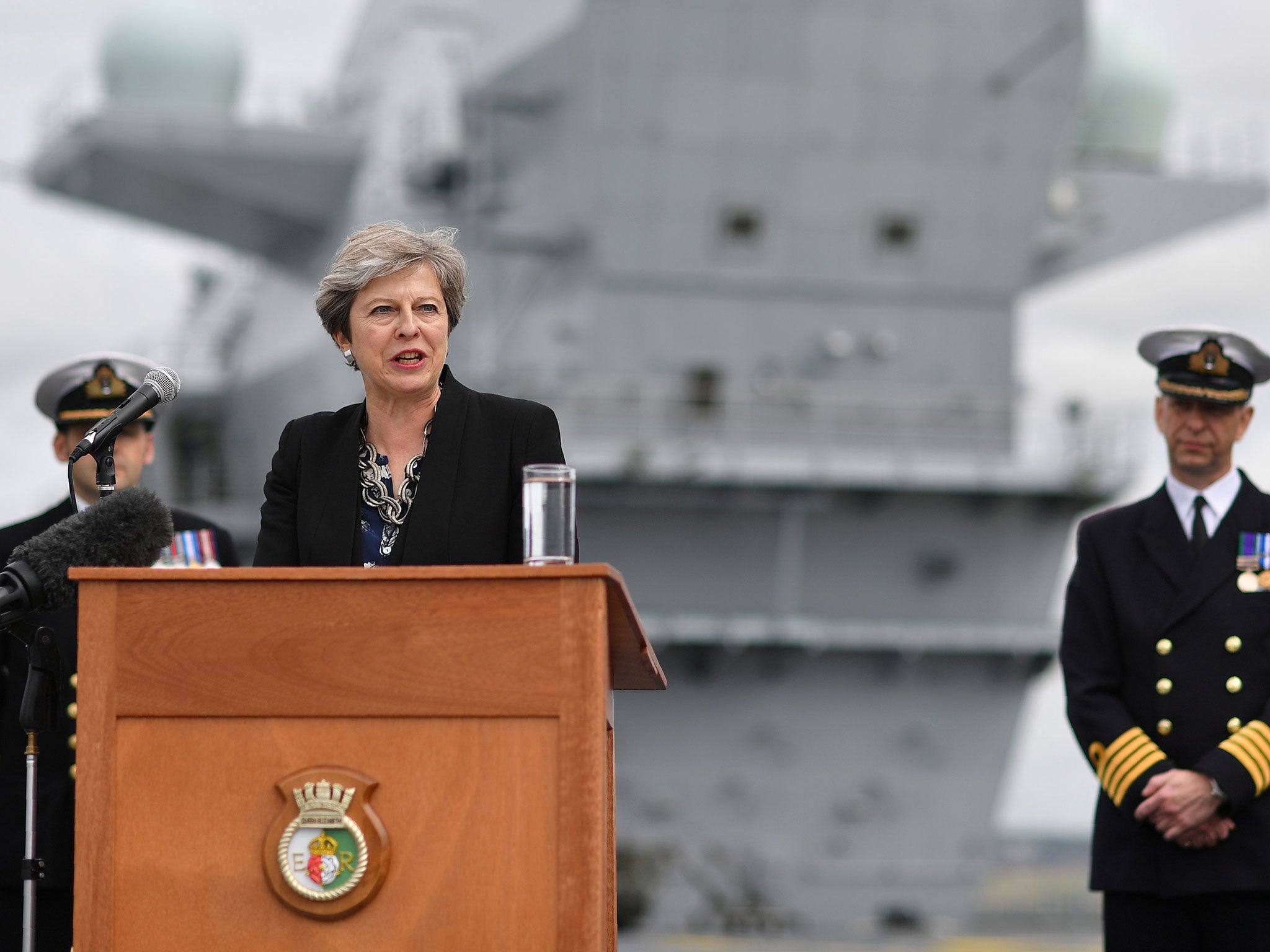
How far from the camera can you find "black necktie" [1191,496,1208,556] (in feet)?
15.5

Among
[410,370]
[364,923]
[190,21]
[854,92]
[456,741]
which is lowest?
[364,923]

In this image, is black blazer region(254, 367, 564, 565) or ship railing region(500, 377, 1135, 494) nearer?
black blazer region(254, 367, 564, 565)

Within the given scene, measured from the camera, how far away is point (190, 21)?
2731 centimetres

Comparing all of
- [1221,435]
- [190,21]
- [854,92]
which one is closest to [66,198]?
[190,21]

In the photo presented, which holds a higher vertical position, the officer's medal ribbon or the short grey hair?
the short grey hair

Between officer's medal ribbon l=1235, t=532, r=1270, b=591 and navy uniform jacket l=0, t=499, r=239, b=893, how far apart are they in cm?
300

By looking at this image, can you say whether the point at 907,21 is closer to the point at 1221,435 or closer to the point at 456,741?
the point at 1221,435

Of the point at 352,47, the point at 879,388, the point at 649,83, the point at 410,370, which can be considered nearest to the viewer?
the point at 410,370

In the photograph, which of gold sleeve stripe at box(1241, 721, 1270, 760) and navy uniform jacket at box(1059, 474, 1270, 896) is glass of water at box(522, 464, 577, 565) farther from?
gold sleeve stripe at box(1241, 721, 1270, 760)

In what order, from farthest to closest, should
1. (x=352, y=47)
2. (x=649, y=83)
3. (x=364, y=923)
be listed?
(x=352, y=47) < (x=649, y=83) < (x=364, y=923)

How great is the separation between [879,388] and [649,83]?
4822 millimetres

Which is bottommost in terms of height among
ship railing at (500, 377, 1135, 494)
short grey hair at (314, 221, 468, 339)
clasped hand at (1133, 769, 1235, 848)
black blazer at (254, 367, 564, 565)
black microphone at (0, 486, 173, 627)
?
clasped hand at (1133, 769, 1235, 848)

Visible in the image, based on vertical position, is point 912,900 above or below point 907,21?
below

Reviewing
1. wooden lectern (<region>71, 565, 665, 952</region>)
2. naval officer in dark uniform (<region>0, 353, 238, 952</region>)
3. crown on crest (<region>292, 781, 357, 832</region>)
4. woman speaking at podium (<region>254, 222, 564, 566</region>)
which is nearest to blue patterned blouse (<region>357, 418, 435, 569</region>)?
woman speaking at podium (<region>254, 222, 564, 566</region>)
